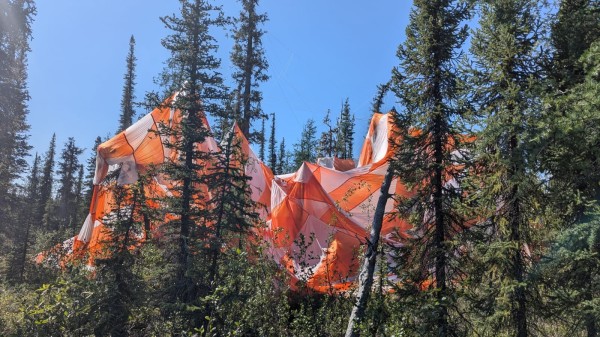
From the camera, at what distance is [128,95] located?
120 ft

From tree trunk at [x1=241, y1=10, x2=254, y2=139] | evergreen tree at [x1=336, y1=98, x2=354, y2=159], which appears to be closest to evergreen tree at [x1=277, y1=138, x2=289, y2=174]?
evergreen tree at [x1=336, y1=98, x2=354, y2=159]

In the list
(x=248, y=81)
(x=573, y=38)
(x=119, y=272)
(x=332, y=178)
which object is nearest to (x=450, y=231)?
(x=573, y=38)

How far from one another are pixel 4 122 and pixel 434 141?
20395 millimetres

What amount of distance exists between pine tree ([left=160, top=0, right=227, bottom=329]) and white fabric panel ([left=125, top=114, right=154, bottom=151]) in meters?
2.21

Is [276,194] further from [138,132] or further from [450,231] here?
[450,231]

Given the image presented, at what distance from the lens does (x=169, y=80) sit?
1638 cm

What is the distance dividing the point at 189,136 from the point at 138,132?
595 centimetres

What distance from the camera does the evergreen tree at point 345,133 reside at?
54034 millimetres

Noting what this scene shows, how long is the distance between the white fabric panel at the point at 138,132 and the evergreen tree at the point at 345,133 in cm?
3731

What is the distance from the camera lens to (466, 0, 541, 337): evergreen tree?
283 inches

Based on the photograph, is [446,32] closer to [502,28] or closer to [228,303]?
[502,28]

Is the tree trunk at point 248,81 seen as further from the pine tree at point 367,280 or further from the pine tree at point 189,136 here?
the pine tree at point 367,280

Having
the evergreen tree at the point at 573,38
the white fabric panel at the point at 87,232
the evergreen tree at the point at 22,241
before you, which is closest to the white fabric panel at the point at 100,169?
the white fabric panel at the point at 87,232

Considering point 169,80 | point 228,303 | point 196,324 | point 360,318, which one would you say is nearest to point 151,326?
point 196,324
